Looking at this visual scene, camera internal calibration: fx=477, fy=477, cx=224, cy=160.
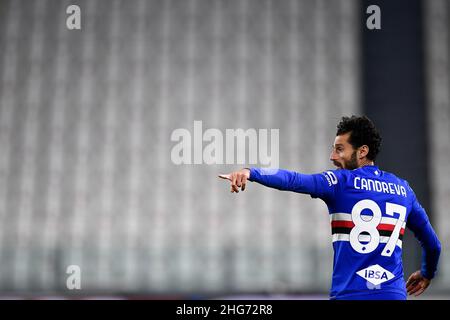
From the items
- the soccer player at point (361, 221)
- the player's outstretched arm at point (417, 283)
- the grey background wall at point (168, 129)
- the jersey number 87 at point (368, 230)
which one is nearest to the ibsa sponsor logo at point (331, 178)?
the soccer player at point (361, 221)

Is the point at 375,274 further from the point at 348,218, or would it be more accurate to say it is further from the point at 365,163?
the point at 365,163

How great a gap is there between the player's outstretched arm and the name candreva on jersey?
0.64 meters

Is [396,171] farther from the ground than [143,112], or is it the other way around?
[143,112]

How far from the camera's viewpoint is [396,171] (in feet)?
19.3

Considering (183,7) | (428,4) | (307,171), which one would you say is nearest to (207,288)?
(307,171)

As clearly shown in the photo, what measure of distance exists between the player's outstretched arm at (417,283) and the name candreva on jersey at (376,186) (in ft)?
2.09

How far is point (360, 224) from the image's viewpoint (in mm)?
2043

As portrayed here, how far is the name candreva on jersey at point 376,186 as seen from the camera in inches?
81.9

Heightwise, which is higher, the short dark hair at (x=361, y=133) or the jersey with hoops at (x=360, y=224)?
the short dark hair at (x=361, y=133)

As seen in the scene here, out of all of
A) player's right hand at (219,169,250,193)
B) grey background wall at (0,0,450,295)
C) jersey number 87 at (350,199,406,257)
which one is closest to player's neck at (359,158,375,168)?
jersey number 87 at (350,199,406,257)

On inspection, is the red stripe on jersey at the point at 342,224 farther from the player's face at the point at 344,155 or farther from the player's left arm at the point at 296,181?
the player's face at the point at 344,155

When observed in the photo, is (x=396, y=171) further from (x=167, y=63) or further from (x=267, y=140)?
(x=167, y=63)

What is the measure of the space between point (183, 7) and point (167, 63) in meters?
0.77
